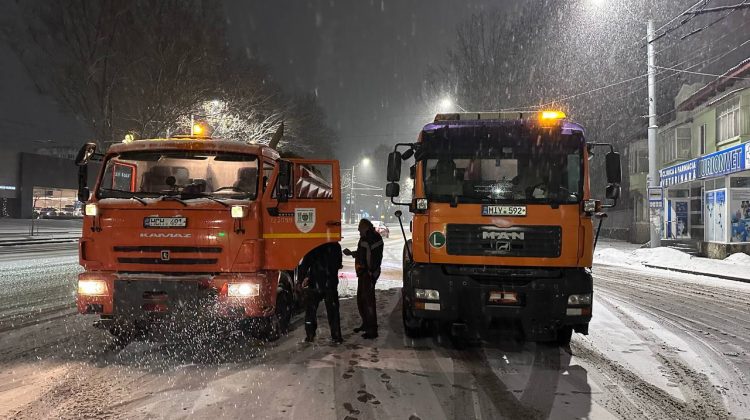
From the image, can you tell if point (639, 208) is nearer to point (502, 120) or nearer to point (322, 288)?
point (502, 120)

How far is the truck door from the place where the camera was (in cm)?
619

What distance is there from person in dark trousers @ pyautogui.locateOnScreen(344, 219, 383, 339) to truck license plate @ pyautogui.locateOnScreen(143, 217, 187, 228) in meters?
2.34

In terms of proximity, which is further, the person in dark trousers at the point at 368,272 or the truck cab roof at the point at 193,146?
the person in dark trousers at the point at 368,272

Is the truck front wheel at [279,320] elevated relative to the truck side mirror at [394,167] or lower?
lower

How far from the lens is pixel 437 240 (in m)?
6.06

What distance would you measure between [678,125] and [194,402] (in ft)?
109

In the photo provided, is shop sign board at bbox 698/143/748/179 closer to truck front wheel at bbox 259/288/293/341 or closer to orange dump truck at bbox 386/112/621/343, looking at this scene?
orange dump truck at bbox 386/112/621/343

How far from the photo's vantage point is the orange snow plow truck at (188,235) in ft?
18.7

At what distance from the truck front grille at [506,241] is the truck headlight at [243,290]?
7.58 ft

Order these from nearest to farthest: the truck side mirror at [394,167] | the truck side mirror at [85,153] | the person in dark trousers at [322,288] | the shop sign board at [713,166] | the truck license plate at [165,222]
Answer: the truck license plate at [165,222] < the truck side mirror at [85,153] < the person in dark trousers at [322,288] < the truck side mirror at [394,167] < the shop sign board at [713,166]

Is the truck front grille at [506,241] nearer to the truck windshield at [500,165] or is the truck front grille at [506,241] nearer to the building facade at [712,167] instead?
the truck windshield at [500,165]

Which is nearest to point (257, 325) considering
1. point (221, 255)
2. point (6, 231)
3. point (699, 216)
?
point (221, 255)

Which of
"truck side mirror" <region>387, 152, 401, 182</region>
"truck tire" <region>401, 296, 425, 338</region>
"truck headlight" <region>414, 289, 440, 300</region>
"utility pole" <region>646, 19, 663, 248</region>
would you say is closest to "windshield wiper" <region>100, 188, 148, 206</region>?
"truck side mirror" <region>387, 152, 401, 182</region>

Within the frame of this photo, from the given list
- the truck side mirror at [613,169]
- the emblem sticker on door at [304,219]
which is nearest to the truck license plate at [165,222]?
the emblem sticker on door at [304,219]
